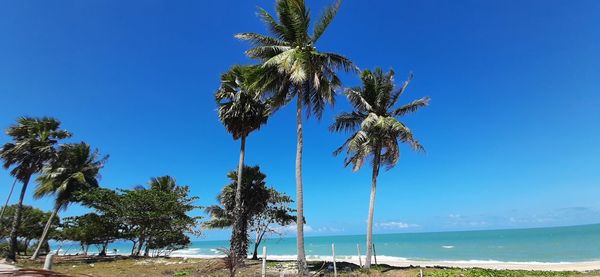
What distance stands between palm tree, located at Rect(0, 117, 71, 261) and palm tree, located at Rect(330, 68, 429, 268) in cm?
2107

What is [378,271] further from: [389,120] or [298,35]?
[298,35]

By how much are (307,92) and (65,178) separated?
2331cm

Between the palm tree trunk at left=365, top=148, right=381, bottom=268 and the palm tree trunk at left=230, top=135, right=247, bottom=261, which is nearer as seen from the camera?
the palm tree trunk at left=365, top=148, right=381, bottom=268

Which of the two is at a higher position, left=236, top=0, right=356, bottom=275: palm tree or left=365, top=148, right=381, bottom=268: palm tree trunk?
left=236, top=0, right=356, bottom=275: palm tree

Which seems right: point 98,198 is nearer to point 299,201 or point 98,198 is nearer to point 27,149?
point 27,149

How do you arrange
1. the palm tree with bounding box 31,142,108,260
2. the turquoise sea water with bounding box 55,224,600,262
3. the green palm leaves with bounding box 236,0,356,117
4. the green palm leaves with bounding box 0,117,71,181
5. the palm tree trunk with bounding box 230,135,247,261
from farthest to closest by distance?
the turquoise sea water with bounding box 55,224,600,262
the palm tree with bounding box 31,142,108,260
the green palm leaves with bounding box 0,117,71,181
the palm tree trunk with bounding box 230,135,247,261
the green palm leaves with bounding box 236,0,356,117

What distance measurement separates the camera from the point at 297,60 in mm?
16703

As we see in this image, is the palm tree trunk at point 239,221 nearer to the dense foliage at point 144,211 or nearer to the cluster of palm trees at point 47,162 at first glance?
the dense foliage at point 144,211

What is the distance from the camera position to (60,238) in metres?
41.9

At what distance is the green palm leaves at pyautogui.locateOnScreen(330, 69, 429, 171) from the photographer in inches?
787

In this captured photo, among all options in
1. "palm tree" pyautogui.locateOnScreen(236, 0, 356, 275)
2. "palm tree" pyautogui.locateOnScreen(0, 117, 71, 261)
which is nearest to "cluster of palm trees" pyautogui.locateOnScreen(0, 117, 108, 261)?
"palm tree" pyautogui.locateOnScreen(0, 117, 71, 261)

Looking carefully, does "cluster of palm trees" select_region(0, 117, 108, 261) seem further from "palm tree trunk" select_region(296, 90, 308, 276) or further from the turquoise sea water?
"palm tree trunk" select_region(296, 90, 308, 276)

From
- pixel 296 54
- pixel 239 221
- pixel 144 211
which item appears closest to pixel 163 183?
pixel 144 211

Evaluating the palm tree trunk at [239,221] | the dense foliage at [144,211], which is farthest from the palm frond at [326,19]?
the dense foliage at [144,211]
